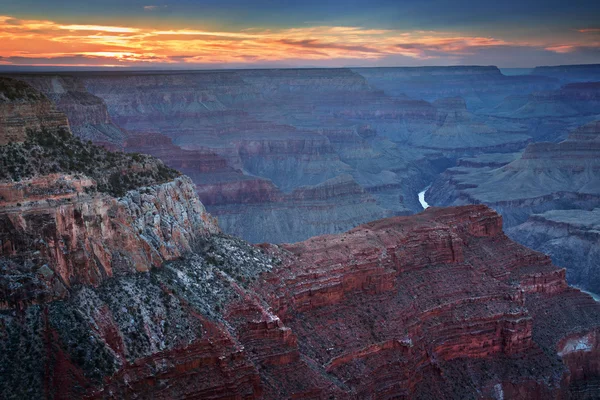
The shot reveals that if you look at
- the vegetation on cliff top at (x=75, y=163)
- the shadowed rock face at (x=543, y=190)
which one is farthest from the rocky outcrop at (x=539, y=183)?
the vegetation on cliff top at (x=75, y=163)

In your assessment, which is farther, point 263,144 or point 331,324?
point 263,144

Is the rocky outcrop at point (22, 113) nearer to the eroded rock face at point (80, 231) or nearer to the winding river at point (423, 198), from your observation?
the eroded rock face at point (80, 231)

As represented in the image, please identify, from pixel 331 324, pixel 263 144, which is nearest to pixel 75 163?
pixel 331 324

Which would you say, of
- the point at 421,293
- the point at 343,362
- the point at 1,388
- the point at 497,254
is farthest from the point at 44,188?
the point at 497,254

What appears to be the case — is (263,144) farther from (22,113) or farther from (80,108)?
(22,113)

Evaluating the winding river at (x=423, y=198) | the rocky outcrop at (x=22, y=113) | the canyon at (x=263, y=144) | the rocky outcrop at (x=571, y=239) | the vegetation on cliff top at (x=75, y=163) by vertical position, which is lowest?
the winding river at (x=423, y=198)

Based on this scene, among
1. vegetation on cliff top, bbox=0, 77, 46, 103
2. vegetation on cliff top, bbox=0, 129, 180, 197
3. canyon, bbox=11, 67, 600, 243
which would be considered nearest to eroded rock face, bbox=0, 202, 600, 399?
vegetation on cliff top, bbox=0, 129, 180, 197
